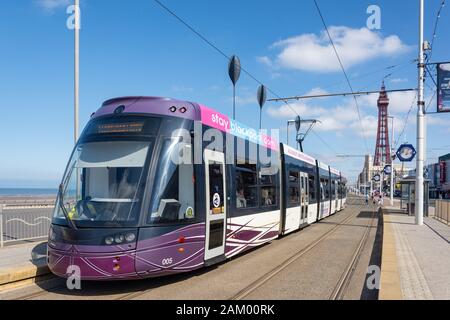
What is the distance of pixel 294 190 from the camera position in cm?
1570

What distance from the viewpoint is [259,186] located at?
1157cm

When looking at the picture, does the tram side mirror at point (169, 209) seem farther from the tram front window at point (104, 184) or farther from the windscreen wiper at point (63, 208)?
the windscreen wiper at point (63, 208)

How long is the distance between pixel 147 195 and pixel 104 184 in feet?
2.70

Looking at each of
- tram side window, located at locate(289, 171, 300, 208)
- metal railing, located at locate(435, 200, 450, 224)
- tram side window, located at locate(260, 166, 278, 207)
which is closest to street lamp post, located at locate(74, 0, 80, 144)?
tram side window, located at locate(260, 166, 278, 207)

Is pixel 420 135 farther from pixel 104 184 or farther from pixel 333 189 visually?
pixel 104 184

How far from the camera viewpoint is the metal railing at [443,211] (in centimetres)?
2095

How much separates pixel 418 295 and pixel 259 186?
5.51 m

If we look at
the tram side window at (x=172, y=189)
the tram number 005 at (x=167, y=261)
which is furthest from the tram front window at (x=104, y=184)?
the tram number 005 at (x=167, y=261)

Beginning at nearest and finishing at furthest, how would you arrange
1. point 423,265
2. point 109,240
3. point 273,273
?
point 109,240 → point 273,273 → point 423,265

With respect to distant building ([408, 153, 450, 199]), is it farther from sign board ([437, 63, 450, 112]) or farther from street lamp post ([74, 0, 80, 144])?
street lamp post ([74, 0, 80, 144])

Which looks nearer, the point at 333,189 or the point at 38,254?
the point at 38,254

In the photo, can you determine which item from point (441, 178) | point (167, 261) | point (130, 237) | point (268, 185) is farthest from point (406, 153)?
point (441, 178)

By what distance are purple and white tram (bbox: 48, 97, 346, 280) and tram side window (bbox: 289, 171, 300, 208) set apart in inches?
213

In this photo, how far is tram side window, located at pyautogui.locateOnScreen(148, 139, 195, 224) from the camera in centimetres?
728
